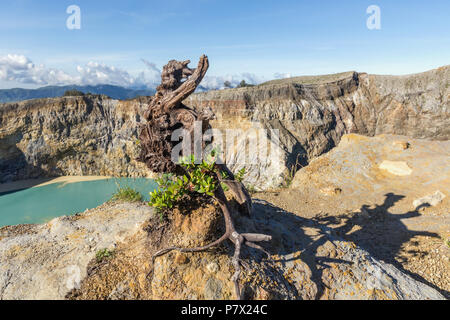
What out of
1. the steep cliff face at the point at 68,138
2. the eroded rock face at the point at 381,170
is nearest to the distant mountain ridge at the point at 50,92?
the steep cliff face at the point at 68,138

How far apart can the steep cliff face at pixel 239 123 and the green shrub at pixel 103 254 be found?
19.8m

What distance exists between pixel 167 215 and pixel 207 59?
2775mm

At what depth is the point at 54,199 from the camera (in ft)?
76.3

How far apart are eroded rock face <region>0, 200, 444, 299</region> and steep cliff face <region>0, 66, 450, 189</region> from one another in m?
18.9

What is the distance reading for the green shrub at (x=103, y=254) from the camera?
4.09m

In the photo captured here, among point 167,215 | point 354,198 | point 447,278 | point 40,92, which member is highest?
point 40,92

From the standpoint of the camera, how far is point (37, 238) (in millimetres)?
5172

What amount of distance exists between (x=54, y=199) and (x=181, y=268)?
2556 centimetres

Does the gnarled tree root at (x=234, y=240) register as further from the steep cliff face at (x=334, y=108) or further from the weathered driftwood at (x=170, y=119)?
the steep cliff face at (x=334, y=108)

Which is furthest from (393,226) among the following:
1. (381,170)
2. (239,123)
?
(239,123)

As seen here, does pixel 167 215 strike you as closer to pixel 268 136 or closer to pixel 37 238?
pixel 37 238

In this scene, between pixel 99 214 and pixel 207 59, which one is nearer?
pixel 207 59
